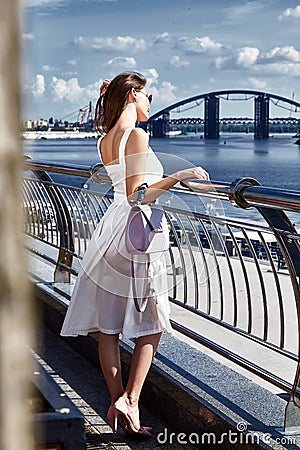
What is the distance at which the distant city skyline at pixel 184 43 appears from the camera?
131 m

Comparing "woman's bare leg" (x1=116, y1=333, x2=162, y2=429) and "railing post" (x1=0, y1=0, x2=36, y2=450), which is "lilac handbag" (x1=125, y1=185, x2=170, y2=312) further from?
"railing post" (x1=0, y1=0, x2=36, y2=450)

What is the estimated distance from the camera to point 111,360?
362cm

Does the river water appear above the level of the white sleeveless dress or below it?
below

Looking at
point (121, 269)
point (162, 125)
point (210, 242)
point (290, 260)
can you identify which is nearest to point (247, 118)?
point (162, 125)

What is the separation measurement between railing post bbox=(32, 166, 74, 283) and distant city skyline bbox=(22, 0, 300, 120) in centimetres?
11999

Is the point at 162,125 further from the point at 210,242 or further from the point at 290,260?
the point at 290,260

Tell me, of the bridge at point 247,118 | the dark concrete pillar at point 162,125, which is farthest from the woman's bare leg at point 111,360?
the bridge at point 247,118

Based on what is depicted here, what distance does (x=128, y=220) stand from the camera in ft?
11.6

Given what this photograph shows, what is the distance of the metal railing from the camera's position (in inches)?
120

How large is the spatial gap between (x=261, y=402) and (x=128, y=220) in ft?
2.94

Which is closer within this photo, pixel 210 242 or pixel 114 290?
pixel 114 290

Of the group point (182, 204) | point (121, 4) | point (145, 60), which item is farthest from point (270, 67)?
point (182, 204)

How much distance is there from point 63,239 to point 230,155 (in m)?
132

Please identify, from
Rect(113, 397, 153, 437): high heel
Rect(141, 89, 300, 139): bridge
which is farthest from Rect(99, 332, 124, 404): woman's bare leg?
Rect(141, 89, 300, 139): bridge
